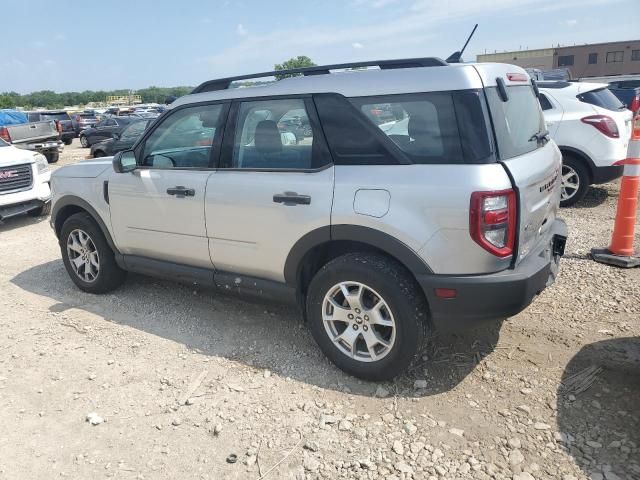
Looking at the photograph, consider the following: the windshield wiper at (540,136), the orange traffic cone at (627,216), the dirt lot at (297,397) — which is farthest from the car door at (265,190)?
the orange traffic cone at (627,216)

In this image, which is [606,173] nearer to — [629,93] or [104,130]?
[629,93]

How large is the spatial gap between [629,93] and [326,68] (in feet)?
42.6

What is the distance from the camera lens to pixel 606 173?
704cm

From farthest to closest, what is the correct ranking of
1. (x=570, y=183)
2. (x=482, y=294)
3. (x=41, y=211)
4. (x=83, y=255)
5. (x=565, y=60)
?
1. (x=565, y=60)
2. (x=41, y=211)
3. (x=570, y=183)
4. (x=83, y=255)
5. (x=482, y=294)

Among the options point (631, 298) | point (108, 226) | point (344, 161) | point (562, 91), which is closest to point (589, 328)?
point (631, 298)

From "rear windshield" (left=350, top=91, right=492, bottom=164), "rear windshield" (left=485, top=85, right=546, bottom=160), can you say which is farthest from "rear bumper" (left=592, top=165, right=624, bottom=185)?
"rear windshield" (left=350, top=91, right=492, bottom=164)

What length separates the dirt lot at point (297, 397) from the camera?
2.67 metres

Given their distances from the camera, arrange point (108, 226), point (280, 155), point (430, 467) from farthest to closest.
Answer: point (108, 226)
point (280, 155)
point (430, 467)

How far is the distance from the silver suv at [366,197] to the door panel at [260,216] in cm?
1

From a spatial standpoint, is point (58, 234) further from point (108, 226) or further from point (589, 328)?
point (589, 328)

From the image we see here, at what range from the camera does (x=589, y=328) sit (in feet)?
12.7

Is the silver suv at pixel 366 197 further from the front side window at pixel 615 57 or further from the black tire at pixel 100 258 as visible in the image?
the front side window at pixel 615 57

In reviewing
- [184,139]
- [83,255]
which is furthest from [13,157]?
[184,139]

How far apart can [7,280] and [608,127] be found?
25.4 feet
